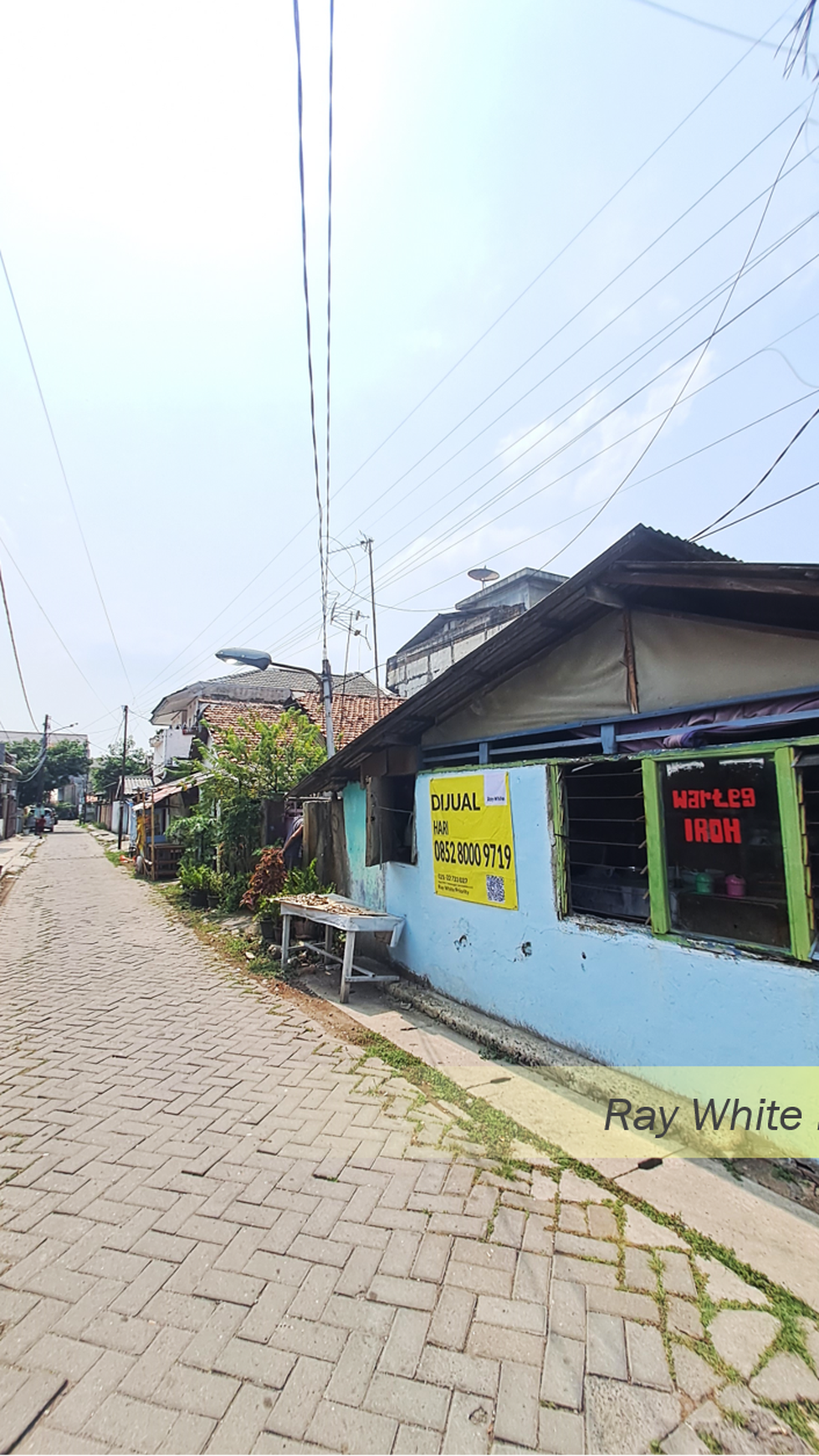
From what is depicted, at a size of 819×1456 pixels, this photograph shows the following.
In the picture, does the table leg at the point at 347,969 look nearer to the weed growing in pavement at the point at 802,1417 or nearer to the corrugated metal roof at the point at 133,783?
the weed growing in pavement at the point at 802,1417

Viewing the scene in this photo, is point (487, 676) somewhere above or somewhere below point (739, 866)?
above

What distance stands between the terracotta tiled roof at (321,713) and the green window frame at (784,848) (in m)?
12.5

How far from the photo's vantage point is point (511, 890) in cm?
532

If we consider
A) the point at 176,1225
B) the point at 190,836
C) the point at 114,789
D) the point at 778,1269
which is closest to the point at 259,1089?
the point at 176,1225

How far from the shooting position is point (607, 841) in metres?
5.73

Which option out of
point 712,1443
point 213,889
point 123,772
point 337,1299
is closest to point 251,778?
point 213,889

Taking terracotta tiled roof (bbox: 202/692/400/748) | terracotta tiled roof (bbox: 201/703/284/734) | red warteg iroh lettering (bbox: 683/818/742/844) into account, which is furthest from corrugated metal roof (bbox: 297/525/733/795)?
terracotta tiled roof (bbox: 201/703/284/734)

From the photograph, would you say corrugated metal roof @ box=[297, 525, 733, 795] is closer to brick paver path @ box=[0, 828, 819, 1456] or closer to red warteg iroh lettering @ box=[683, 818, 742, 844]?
red warteg iroh lettering @ box=[683, 818, 742, 844]

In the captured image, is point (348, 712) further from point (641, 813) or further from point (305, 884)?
point (641, 813)

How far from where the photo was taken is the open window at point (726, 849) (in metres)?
3.74

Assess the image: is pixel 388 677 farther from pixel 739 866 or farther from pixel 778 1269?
pixel 778 1269

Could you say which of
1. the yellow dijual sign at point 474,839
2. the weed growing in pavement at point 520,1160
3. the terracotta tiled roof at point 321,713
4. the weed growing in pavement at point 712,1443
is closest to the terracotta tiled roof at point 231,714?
the terracotta tiled roof at point 321,713

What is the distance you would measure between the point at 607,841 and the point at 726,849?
140 centimetres

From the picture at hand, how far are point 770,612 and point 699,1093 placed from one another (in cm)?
280
